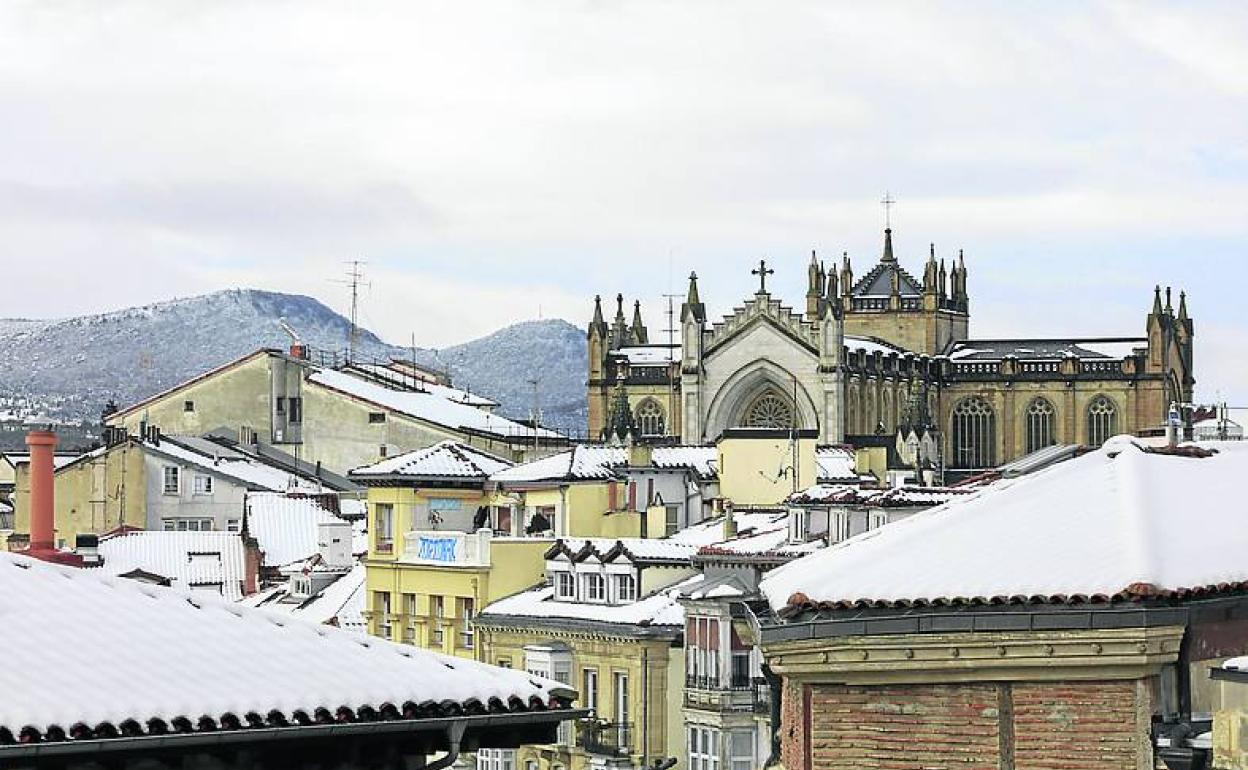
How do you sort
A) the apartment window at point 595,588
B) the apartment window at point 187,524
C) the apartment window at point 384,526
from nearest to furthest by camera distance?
the apartment window at point 595,588 → the apartment window at point 384,526 → the apartment window at point 187,524

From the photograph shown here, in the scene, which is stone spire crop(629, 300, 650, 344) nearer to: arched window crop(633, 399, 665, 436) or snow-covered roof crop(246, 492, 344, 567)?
arched window crop(633, 399, 665, 436)

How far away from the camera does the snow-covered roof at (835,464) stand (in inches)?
3039

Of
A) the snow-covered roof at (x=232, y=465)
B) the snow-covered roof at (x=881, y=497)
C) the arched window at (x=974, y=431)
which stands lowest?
the snow-covered roof at (x=881, y=497)

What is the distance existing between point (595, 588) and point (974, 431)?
76.6 metres

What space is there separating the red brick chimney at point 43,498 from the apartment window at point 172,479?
8571 cm

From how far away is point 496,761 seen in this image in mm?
58906

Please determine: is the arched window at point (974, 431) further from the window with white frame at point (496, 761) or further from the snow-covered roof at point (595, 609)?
the window with white frame at point (496, 761)

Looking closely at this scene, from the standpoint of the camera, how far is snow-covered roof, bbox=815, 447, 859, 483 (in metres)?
77.2

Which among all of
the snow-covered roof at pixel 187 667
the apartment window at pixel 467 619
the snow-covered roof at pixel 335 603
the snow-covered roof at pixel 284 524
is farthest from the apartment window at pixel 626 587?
the snow-covered roof at pixel 187 667

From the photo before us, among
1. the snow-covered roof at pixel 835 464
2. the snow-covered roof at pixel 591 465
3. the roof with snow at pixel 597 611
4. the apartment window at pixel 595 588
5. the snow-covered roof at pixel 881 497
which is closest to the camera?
the snow-covered roof at pixel 881 497

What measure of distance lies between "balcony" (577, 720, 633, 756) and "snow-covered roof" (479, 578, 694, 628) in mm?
1961

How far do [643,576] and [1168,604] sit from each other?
1726 inches

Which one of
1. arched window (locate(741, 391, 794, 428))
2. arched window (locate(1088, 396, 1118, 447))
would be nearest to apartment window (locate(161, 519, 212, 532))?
arched window (locate(741, 391, 794, 428))

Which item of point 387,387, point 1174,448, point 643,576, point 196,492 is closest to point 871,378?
point 387,387
